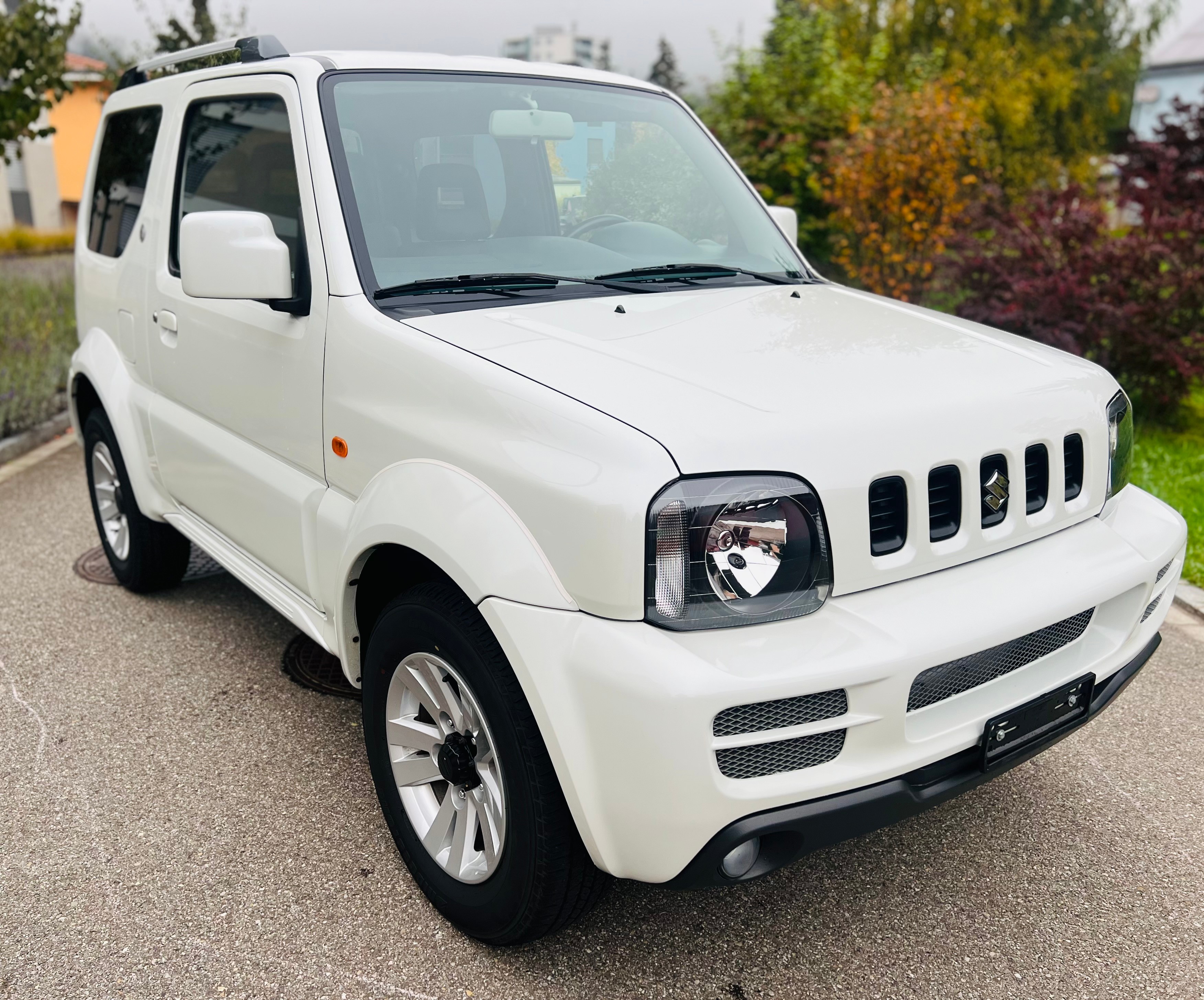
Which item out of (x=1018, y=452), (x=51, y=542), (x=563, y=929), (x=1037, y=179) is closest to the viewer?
(x=1018, y=452)

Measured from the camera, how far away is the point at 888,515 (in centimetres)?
205

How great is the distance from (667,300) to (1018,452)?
1019mm

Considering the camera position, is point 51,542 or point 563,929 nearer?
point 563,929

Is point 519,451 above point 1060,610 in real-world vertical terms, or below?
above

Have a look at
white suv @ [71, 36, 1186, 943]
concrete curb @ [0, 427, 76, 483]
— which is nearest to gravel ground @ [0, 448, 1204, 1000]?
white suv @ [71, 36, 1186, 943]

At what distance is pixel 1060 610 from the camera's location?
2145 mm

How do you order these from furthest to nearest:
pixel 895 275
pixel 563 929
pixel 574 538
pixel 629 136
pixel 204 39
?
1. pixel 204 39
2. pixel 895 275
3. pixel 629 136
4. pixel 563 929
5. pixel 574 538

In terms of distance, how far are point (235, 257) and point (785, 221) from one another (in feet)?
6.62

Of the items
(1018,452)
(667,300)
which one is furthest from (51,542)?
(1018,452)

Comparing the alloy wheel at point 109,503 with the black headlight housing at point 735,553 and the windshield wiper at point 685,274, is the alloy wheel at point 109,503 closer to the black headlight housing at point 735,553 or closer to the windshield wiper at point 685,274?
the windshield wiper at point 685,274

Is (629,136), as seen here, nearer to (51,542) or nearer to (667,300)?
(667,300)

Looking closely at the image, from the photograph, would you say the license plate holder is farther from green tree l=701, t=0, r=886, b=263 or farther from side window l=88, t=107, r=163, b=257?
green tree l=701, t=0, r=886, b=263

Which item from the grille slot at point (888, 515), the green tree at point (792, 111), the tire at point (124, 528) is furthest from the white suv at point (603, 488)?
the green tree at point (792, 111)

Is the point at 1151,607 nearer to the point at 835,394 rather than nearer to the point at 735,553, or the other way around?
the point at 835,394
